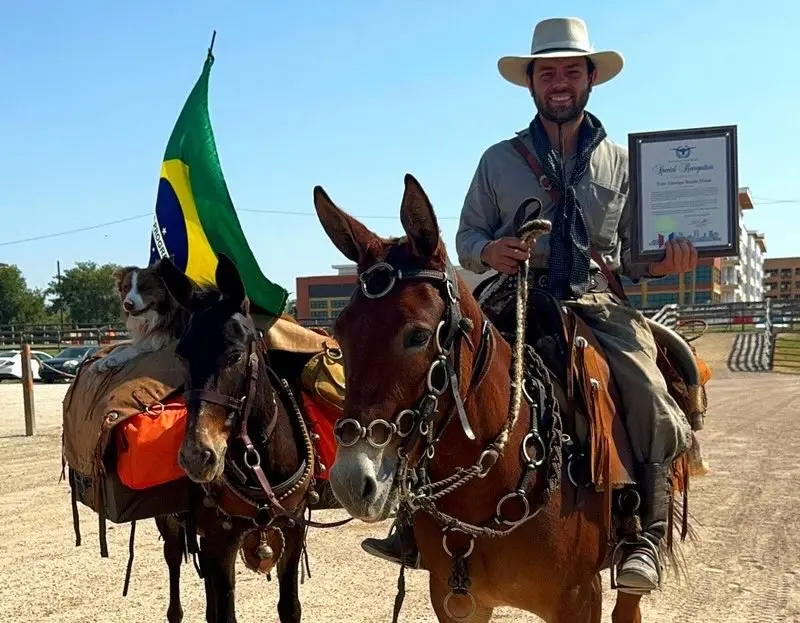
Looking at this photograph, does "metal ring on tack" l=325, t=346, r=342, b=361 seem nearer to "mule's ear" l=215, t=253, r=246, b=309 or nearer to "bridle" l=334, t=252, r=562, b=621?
"mule's ear" l=215, t=253, r=246, b=309

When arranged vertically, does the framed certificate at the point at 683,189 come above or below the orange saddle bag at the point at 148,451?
above

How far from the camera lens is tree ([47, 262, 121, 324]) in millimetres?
57031

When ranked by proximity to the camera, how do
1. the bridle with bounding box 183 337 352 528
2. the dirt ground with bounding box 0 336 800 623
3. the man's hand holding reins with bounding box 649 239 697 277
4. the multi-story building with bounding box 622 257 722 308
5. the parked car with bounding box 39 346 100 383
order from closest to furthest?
the man's hand holding reins with bounding box 649 239 697 277 → the bridle with bounding box 183 337 352 528 → the dirt ground with bounding box 0 336 800 623 → the parked car with bounding box 39 346 100 383 → the multi-story building with bounding box 622 257 722 308

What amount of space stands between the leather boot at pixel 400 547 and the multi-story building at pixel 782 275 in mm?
126609

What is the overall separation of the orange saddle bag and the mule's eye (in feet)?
7.82

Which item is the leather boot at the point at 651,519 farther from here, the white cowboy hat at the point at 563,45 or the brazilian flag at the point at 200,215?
Result: the brazilian flag at the point at 200,215

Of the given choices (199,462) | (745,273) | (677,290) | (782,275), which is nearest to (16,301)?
(677,290)

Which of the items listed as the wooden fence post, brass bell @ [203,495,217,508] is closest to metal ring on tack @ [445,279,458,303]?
brass bell @ [203,495,217,508]

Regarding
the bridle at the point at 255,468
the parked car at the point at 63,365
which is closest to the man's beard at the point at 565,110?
the bridle at the point at 255,468

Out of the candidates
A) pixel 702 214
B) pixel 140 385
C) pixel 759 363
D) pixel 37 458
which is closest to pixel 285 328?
pixel 140 385

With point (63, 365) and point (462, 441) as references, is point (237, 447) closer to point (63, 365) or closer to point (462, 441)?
point (462, 441)

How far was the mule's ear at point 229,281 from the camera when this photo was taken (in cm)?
412

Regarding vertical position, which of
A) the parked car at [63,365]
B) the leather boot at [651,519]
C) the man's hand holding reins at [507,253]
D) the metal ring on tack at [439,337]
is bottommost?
the parked car at [63,365]

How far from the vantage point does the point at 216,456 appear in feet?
12.1
